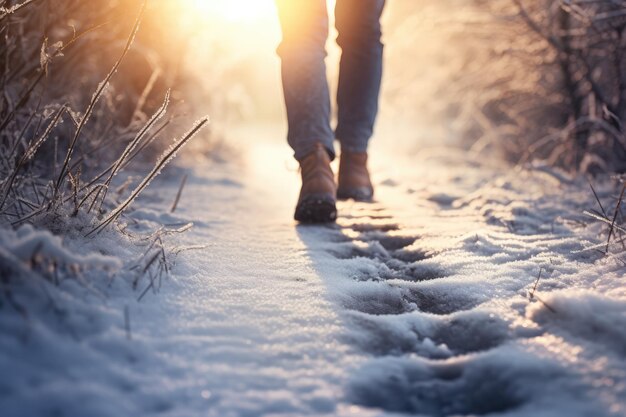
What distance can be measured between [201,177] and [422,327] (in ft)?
6.78

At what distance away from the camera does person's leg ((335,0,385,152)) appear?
83.0 inches

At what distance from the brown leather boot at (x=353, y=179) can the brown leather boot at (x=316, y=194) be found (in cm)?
40

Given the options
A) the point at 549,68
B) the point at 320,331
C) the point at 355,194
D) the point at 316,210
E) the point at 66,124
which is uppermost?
the point at 549,68

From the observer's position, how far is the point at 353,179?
225 centimetres

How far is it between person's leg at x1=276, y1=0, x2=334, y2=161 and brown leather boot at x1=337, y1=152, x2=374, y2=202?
379mm

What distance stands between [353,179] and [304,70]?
586 millimetres

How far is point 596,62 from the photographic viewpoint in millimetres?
2824

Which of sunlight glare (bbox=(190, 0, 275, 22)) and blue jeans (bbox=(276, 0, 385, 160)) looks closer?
blue jeans (bbox=(276, 0, 385, 160))

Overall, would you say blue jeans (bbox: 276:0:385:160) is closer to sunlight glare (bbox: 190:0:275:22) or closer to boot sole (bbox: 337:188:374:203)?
boot sole (bbox: 337:188:374:203)

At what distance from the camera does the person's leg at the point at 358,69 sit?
2.11 meters

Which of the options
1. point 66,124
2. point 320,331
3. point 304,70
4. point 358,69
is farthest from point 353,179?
point 320,331

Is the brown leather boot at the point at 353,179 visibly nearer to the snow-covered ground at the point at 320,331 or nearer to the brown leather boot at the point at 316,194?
the brown leather boot at the point at 316,194

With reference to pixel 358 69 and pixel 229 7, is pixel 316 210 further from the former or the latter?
pixel 229 7

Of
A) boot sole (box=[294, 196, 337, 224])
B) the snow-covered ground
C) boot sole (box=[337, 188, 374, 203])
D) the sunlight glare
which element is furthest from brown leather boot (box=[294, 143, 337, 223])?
the sunlight glare
